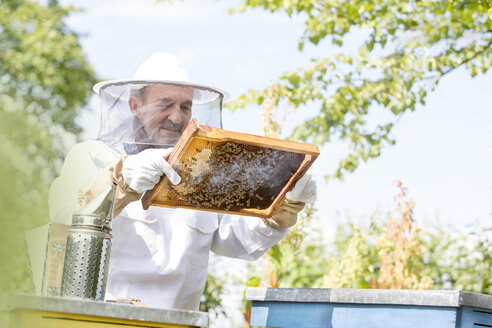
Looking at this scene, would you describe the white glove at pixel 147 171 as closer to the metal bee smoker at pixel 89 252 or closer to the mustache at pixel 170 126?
the metal bee smoker at pixel 89 252

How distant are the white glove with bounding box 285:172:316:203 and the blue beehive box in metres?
0.37

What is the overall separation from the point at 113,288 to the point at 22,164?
2.39 m

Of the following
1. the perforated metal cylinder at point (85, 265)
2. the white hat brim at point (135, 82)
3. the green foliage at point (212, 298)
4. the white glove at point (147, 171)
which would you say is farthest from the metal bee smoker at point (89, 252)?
the green foliage at point (212, 298)

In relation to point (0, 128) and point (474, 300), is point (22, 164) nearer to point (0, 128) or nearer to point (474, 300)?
point (0, 128)

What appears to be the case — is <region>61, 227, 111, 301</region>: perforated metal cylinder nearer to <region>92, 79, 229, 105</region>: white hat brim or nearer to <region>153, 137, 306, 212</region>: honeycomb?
<region>153, 137, 306, 212</region>: honeycomb

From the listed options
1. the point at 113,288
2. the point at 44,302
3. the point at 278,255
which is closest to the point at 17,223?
the point at 44,302

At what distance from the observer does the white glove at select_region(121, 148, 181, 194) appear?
2125 millimetres

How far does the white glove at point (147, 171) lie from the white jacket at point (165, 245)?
1.29 feet

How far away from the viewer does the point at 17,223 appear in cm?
36

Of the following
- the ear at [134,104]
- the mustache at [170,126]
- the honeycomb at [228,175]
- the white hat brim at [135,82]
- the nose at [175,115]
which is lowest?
the honeycomb at [228,175]

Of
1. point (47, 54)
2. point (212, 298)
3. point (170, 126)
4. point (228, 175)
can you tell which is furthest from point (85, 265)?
point (47, 54)

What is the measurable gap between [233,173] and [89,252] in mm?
787

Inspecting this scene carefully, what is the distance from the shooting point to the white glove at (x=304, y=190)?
238 cm

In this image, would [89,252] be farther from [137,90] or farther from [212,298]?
[212,298]
